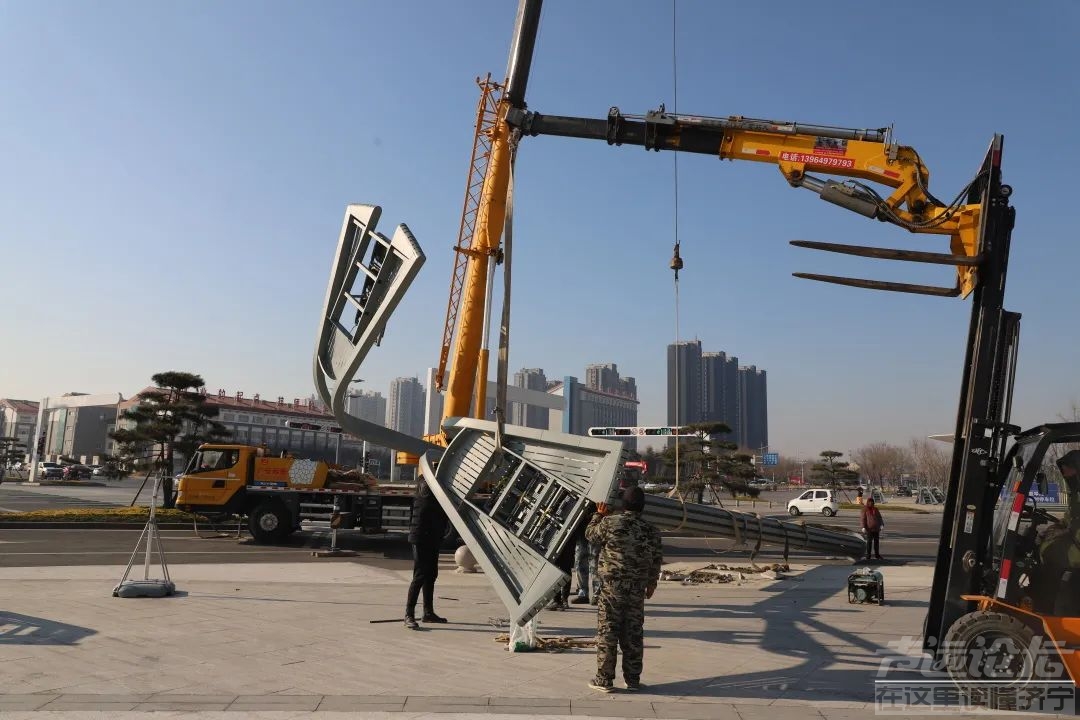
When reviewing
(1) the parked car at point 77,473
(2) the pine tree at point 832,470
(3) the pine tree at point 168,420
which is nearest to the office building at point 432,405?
(3) the pine tree at point 168,420

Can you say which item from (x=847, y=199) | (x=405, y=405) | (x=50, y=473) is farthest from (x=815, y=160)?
(x=405, y=405)

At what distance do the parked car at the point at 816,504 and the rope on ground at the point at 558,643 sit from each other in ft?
115

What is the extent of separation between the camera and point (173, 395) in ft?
89.7

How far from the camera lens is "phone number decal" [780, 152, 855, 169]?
1048 centimetres

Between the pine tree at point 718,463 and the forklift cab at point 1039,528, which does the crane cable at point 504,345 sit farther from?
the pine tree at point 718,463

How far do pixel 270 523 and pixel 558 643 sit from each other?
40.9ft

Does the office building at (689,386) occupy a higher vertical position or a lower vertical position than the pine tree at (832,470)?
higher

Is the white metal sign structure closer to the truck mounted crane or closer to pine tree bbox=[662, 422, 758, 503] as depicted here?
the truck mounted crane

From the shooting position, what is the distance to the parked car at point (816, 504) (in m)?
38.9

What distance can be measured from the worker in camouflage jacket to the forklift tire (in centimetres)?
244

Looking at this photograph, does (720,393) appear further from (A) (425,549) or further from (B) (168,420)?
(A) (425,549)

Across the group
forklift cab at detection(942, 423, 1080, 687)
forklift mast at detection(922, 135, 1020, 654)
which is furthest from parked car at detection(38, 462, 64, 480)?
forklift cab at detection(942, 423, 1080, 687)

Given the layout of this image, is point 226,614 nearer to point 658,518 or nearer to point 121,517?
point 658,518

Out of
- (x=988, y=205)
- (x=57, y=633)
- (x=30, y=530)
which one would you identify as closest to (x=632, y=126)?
(x=988, y=205)
